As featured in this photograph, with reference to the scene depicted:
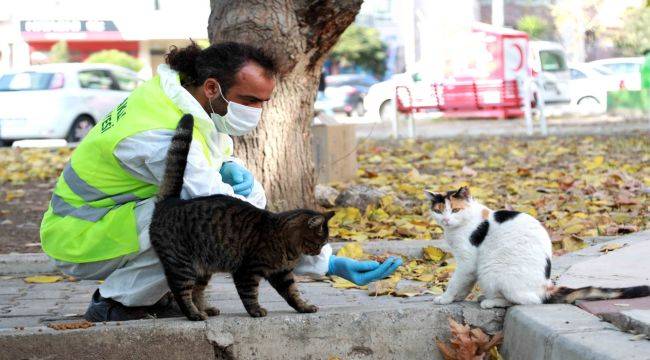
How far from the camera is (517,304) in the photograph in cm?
393

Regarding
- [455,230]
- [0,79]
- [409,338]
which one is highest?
[0,79]

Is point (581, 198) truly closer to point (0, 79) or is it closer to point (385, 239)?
point (385, 239)

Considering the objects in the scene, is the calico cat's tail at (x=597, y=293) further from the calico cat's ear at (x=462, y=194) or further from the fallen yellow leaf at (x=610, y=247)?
the fallen yellow leaf at (x=610, y=247)

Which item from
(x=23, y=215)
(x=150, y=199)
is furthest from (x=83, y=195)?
(x=23, y=215)

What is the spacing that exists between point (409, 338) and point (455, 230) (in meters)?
0.51

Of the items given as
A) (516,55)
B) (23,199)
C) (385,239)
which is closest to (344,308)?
(385,239)

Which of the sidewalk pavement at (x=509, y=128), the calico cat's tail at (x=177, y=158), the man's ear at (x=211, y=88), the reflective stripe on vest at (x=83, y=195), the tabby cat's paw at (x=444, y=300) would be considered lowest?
the tabby cat's paw at (x=444, y=300)

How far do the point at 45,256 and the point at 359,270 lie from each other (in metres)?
2.45

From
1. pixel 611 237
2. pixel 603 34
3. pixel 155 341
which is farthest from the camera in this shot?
pixel 603 34

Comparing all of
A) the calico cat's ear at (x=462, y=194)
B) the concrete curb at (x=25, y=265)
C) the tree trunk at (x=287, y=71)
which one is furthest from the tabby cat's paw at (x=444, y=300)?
the concrete curb at (x=25, y=265)

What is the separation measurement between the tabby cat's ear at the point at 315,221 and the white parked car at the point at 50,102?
14.2 metres

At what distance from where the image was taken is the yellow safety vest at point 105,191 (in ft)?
13.2

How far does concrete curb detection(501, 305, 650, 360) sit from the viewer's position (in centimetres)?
315

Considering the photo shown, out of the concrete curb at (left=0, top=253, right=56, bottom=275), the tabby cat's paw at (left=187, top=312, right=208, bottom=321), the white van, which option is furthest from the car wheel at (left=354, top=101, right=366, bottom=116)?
the tabby cat's paw at (left=187, top=312, right=208, bottom=321)
